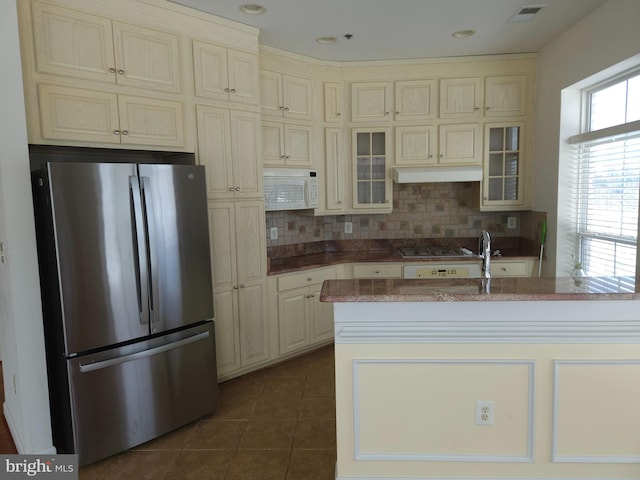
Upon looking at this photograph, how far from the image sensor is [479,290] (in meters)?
1.91

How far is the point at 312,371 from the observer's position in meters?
3.62

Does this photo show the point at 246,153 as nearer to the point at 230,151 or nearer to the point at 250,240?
the point at 230,151

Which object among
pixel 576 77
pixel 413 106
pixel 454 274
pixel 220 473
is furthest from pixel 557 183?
pixel 220 473

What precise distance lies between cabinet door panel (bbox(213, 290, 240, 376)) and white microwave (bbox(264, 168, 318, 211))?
0.87 meters

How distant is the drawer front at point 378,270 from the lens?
13.4 feet

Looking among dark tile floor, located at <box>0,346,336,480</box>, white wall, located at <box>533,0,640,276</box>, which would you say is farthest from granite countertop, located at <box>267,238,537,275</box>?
dark tile floor, located at <box>0,346,336,480</box>

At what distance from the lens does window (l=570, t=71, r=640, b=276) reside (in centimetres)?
296

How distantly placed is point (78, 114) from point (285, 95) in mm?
1839

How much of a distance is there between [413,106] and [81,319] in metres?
3.34

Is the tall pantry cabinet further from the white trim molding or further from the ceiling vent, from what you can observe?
the ceiling vent

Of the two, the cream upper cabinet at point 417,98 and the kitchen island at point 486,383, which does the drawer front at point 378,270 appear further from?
the kitchen island at point 486,383

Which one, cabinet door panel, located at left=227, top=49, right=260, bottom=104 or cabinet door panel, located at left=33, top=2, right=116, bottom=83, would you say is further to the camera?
cabinet door panel, located at left=227, top=49, right=260, bottom=104

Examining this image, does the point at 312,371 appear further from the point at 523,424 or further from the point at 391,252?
the point at 523,424

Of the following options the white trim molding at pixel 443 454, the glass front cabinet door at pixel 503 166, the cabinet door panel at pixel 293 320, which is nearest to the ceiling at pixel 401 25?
the glass front cabinet door at pixel 503 166
